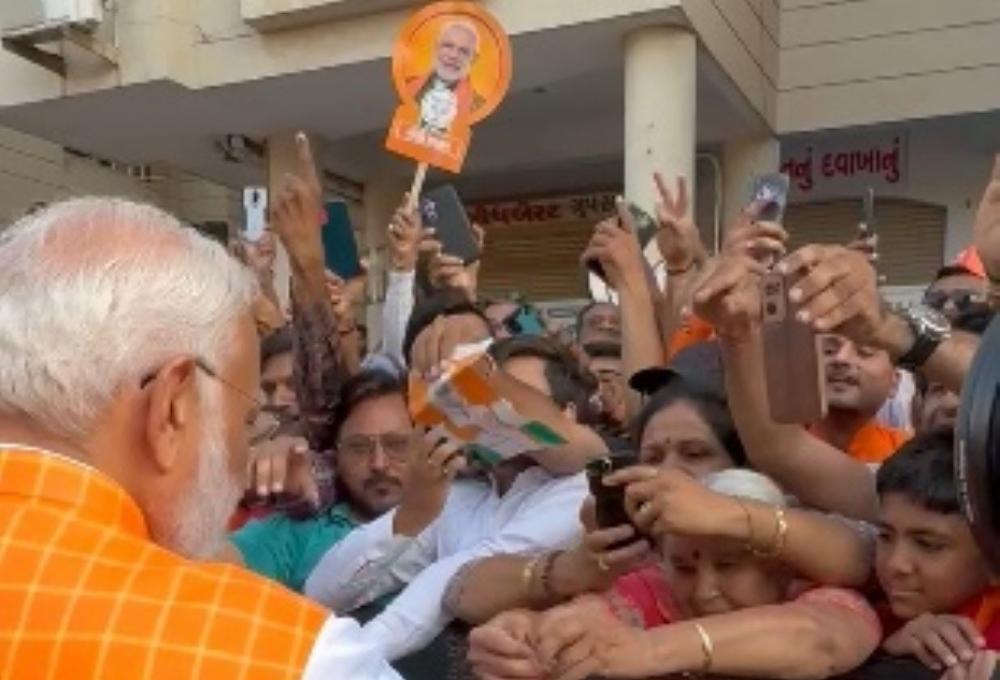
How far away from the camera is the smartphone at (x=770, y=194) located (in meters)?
3.04

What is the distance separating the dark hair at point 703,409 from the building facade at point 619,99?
5.37 meters

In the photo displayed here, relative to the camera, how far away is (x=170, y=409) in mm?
1268

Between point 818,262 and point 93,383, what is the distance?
0.88m

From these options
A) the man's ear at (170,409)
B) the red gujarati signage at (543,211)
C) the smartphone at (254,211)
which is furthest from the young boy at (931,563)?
the red gujarati signage at (543,211)

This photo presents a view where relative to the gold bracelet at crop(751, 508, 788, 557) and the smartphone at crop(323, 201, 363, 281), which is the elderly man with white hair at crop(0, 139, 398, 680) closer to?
the gold bracelet at crop(751, 508, 788, 557)

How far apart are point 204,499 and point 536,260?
1016 cm

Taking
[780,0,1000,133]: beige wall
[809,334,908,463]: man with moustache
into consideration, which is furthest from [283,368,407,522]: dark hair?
[780,0,1000,133]: beige wall

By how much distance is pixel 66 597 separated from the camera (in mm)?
1146

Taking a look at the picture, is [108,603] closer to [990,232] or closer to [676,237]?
[990,232]

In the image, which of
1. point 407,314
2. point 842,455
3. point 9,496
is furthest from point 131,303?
point 407,314

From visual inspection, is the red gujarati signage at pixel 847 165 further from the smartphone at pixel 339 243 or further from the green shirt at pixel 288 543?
the green shirt at pixel 288 543

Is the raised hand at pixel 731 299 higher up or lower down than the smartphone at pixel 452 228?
lower down

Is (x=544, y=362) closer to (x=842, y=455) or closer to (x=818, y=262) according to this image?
(x=842, y=455)

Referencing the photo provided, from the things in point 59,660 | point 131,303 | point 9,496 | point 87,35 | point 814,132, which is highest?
point 87,35
